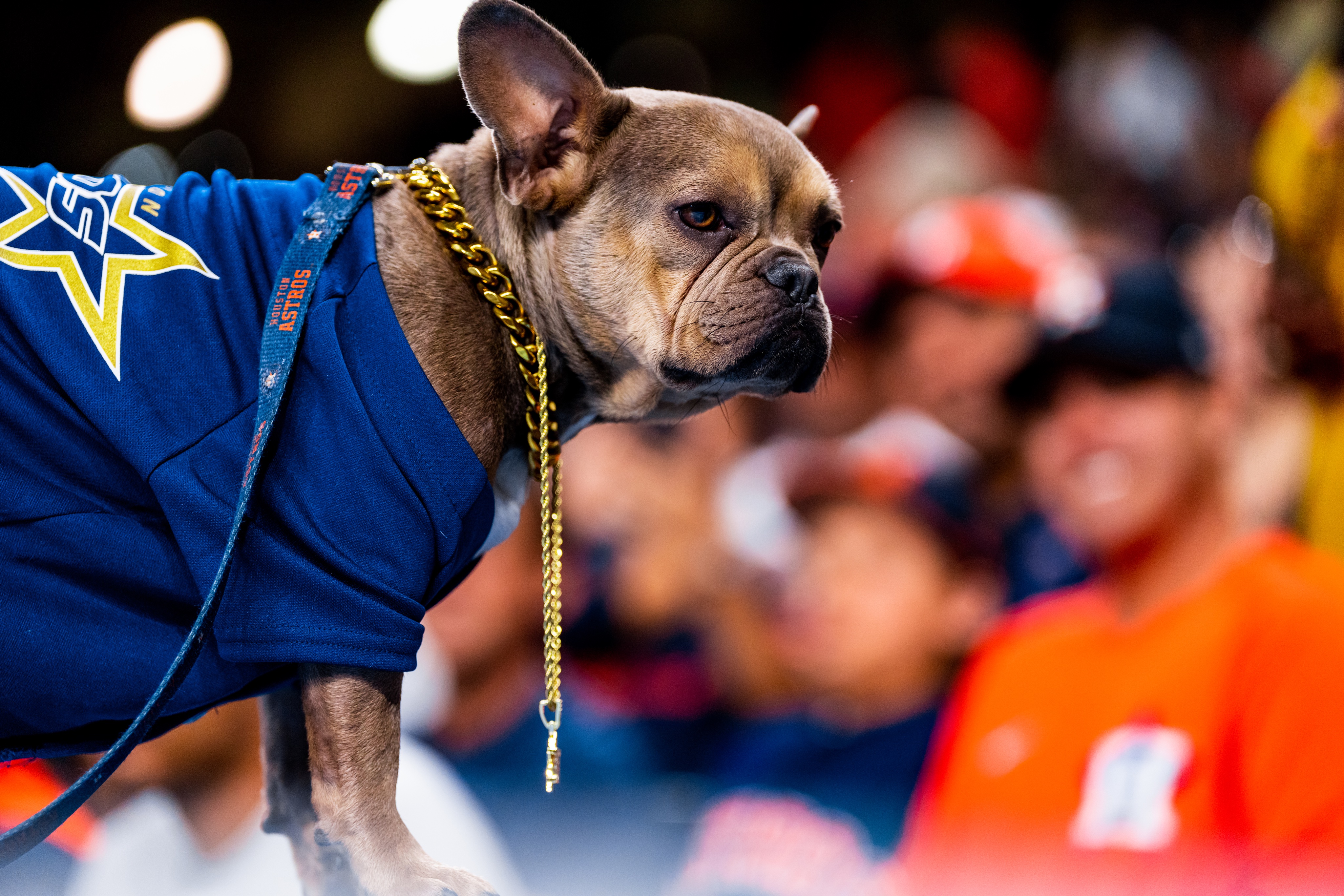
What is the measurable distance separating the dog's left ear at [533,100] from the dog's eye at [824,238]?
0.30m

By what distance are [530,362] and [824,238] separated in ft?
1.48

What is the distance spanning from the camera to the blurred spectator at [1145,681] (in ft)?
7.20

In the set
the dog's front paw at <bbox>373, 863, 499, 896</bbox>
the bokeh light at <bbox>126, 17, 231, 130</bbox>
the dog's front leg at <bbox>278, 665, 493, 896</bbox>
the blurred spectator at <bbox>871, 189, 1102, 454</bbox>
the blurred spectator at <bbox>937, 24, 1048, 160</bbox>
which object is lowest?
the dog's front paw at <bbox>373, 863, 499, 896</bbox>

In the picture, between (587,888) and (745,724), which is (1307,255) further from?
(587,888)

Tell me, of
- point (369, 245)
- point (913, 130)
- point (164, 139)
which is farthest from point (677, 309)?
point (913, 130)

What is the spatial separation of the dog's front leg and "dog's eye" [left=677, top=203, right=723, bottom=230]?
56 centimetres

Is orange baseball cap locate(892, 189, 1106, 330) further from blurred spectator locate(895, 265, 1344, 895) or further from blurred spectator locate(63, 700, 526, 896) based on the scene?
blurred spectator locate(63, 700, 526, 896)

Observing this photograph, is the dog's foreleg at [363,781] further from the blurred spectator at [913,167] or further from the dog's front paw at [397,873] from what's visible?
the blurred spectator at [913,167]

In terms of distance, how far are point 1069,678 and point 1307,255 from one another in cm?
128

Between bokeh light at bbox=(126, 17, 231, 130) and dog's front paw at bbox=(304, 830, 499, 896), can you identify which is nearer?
dog's front paw at bbox=(304, 830, 499, 896)

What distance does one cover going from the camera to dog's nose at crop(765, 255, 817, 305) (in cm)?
125

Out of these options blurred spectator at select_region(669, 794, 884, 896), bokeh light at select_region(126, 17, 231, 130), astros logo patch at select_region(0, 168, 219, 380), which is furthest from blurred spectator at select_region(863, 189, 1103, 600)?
astros logo patch at select_region(0, 168, 219, 380)

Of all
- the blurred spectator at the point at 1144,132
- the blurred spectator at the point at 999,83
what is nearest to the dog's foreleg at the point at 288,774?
the blurred spectator at the point at 1144,132

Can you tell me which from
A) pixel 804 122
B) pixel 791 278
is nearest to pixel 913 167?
pixel 804 122
